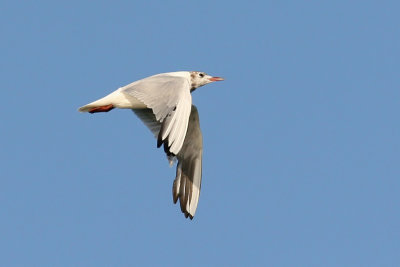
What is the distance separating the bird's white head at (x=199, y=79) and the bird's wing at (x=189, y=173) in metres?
0.76

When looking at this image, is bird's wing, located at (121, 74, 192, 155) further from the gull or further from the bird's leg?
the bird's leg

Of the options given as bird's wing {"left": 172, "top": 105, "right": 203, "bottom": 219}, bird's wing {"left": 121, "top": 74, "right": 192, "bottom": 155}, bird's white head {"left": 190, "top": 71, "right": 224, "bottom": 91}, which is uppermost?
bird's white head {"left": 190, "top": 71, "right": 224, "bottom": 91}

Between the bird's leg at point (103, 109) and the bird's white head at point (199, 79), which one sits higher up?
the bird's white head at point (199, 79)

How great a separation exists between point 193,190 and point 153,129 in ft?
3.93

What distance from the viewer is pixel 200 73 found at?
1443 cm

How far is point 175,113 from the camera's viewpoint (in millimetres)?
11359

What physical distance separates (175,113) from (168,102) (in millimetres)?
310

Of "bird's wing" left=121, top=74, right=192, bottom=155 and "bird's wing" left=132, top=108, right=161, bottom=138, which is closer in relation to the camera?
"bird's wing" left=121, top=74, right=192, bottom=155

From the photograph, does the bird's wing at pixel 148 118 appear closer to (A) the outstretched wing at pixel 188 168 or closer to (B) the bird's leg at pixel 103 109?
(A) the outstretched wing at pixel 188 168

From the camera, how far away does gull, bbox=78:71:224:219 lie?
11.2 m

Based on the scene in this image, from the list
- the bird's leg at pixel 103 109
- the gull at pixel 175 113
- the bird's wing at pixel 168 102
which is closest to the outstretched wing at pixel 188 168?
the gull at pixel 175 113

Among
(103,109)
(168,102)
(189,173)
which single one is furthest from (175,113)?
(189,173)

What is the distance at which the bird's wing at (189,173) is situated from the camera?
1409cm

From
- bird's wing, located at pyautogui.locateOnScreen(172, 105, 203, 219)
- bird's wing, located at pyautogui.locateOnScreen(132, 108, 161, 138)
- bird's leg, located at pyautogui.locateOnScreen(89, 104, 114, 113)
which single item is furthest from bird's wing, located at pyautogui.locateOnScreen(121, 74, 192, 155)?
bird's wing, located at pyautogui.locateOnScreen(172, 105, 203, 219)
